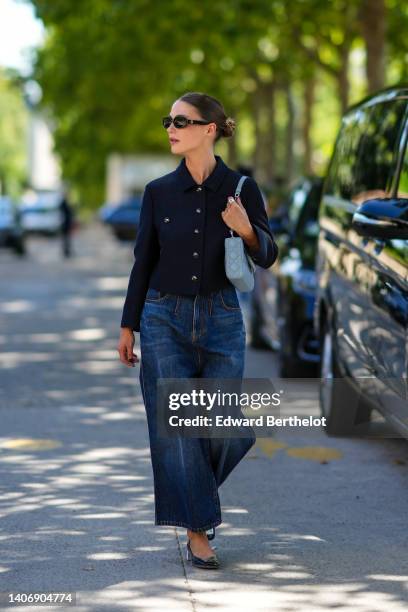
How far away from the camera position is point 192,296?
20.3ft

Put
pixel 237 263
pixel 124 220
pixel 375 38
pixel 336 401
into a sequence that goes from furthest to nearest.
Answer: pixel 124 220 < pixel 375 38 < pixel 336 401 < pixel 237 263

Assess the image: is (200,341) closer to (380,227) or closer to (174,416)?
(174,416)

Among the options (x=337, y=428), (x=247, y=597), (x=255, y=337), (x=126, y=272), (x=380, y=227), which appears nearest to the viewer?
(x=247, y=597)

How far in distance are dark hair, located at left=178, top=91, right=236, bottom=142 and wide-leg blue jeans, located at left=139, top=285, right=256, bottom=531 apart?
1.99 feet

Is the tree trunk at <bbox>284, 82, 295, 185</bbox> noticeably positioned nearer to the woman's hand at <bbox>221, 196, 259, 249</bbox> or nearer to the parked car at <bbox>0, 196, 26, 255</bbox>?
the parked car at <bbox>0, 196, 26, 255</bbox>

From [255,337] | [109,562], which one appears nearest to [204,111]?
[109,562]

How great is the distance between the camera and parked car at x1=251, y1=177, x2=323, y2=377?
12141 mm

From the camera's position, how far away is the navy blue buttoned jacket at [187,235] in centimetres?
618

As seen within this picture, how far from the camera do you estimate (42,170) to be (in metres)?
185

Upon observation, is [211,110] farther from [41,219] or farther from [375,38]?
[41,219]

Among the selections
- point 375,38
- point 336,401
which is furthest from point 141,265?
point 375,38

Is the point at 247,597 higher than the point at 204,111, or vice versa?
the point at 204,111

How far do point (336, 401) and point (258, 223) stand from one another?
3634mm

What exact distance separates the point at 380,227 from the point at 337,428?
302cm
